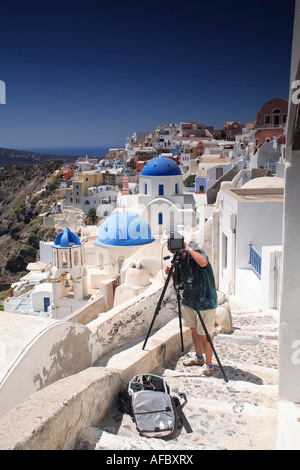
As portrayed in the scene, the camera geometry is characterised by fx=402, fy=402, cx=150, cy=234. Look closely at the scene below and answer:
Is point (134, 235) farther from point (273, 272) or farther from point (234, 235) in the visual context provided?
point (273, 272)

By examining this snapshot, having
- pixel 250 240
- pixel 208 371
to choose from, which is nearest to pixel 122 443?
pixel 208 371

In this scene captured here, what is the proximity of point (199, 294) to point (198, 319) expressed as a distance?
0.83ft

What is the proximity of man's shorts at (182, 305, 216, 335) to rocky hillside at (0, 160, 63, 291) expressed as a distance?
167 ft

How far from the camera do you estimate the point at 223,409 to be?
278cm

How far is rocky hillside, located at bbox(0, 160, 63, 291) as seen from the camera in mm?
56969

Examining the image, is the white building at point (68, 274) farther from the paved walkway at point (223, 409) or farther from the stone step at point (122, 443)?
the stone step at point (122, 443)

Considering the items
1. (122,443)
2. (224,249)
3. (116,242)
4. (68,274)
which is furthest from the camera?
(116,242)

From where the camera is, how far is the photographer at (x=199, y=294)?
3502mm

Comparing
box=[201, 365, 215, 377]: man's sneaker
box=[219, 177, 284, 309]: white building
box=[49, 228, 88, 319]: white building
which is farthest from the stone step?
box=[49, 228, 88, 319]: white building

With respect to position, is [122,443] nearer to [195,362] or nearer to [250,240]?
[195,362]

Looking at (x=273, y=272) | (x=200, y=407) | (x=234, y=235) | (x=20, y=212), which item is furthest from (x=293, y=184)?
(x=20, y=212)

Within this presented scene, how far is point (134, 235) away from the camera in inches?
685
